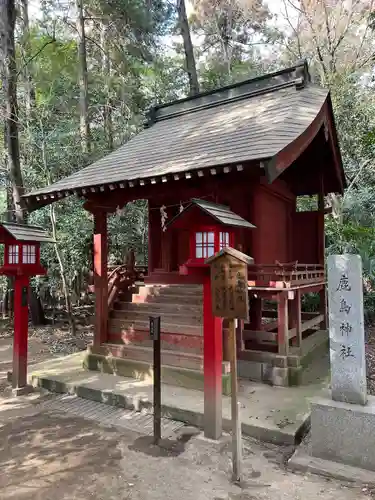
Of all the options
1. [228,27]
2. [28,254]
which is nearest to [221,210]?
[28,254]

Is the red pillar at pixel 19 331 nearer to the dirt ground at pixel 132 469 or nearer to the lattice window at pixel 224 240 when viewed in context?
the dirt ground at pixel 132 469

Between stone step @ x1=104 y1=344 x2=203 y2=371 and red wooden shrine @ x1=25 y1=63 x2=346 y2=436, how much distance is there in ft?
0.06

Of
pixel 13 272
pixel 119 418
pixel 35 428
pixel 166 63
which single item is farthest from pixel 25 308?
pixel 166 63

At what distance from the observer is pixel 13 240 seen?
5836 millimetres

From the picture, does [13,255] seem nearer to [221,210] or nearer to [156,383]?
[156,383]

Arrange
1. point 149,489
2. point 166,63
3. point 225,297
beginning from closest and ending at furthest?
1. point 149,489
2. point 225,297
3. point 166,63

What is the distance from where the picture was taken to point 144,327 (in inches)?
262

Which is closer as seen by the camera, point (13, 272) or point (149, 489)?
point (149, 489)

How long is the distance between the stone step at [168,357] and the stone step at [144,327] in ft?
1.12

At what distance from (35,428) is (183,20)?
1486 centimetres

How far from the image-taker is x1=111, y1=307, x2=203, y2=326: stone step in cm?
633

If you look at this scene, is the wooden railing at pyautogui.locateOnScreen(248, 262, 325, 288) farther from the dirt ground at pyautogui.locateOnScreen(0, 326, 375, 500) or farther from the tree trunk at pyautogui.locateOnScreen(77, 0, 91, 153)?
the tree trunk at pyautogui.locateOnScreen(77, 0, 91, 153)

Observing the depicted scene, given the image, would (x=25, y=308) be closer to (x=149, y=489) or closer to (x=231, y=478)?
(x=149, y=489)

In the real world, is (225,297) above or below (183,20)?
below
